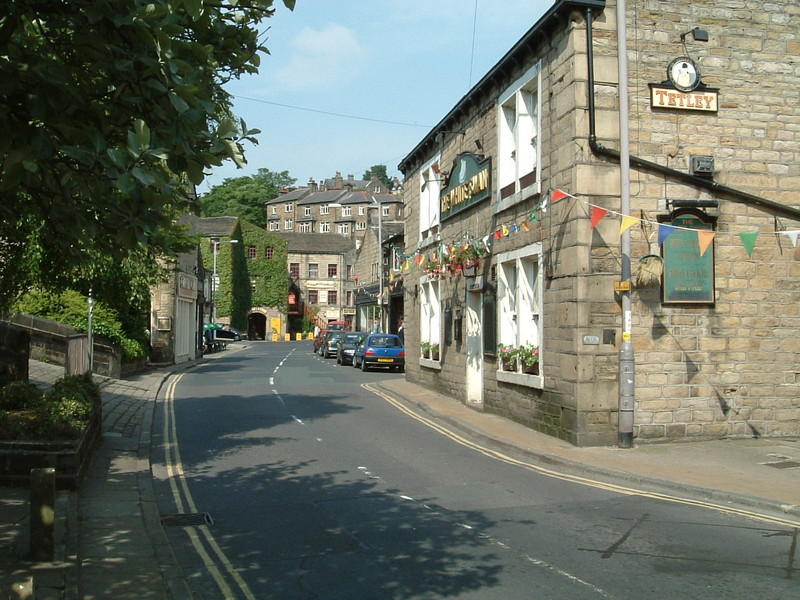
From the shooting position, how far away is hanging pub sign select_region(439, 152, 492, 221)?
17.1m

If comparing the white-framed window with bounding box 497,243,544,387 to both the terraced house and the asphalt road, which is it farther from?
the asphalt road

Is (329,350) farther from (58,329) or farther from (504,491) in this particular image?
(504,491)

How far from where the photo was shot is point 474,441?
535 inches

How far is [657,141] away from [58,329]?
1891cm

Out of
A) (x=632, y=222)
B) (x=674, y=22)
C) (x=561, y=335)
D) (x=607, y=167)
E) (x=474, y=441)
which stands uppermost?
(x=674, y=22)

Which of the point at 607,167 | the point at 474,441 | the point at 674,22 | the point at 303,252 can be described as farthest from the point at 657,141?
the point at 303,252

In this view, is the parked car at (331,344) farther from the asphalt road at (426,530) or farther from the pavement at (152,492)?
the asphalt road at (426,530)

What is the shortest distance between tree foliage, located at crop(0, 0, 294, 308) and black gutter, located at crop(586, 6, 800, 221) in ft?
25.2

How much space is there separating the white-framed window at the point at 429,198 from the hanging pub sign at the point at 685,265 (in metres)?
9.38

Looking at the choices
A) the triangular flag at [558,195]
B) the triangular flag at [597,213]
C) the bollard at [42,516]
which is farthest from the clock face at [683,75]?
the bollard at [42,516]

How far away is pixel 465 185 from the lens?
18469mm

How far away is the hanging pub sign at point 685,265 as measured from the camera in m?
12.6

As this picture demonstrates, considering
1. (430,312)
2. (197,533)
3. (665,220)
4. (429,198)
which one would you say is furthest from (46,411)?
(429,198)

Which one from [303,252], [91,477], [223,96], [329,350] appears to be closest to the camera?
[223,96]
